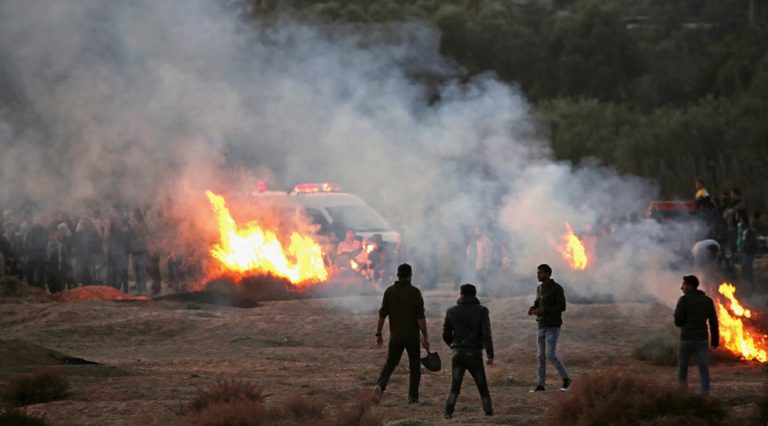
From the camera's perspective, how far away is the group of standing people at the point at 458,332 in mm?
15445

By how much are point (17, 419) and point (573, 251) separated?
1722 cm

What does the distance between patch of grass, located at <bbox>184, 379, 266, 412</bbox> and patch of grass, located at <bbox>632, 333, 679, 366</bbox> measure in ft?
23.5

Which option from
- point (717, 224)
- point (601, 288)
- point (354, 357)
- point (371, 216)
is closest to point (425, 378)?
point (354, 357)

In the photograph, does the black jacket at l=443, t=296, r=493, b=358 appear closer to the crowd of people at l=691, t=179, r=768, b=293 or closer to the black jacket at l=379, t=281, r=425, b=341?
the black jacket at l=379, t=281, r=425, b=341

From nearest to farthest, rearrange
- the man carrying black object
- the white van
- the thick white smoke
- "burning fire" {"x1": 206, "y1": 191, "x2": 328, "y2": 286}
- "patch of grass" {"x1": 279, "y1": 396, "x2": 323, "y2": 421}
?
"patch of grass" {"x1": 279, "y1": 396, "x2": 323, "y2": 421}
the man carrying black object
the thick white smoke
"burning fire" {"x1": 206, "y1": 191, "x2": 328, "y2": 286}
the white van

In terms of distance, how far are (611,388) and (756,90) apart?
4271cm

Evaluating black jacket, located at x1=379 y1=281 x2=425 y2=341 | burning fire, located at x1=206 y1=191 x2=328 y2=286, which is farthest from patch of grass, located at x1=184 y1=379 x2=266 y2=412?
burning fire, located at x1=206 y1=191 x2=328 y2=286

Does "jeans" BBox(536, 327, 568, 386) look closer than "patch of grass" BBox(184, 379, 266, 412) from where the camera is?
No

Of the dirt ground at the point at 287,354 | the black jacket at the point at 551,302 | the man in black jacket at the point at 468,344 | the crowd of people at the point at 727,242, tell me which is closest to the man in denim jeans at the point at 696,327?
the dirt ground at the point at 287,354

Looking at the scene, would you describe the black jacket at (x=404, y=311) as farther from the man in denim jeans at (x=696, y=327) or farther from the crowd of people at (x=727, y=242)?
the crowd of people at (x=727, y=242)

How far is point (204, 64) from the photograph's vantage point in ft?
101

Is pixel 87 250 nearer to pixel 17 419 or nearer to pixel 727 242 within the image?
pixel 727 242

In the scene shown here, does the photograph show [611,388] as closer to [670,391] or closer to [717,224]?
[670,391]

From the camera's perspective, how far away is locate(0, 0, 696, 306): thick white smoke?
29578 millimetres
